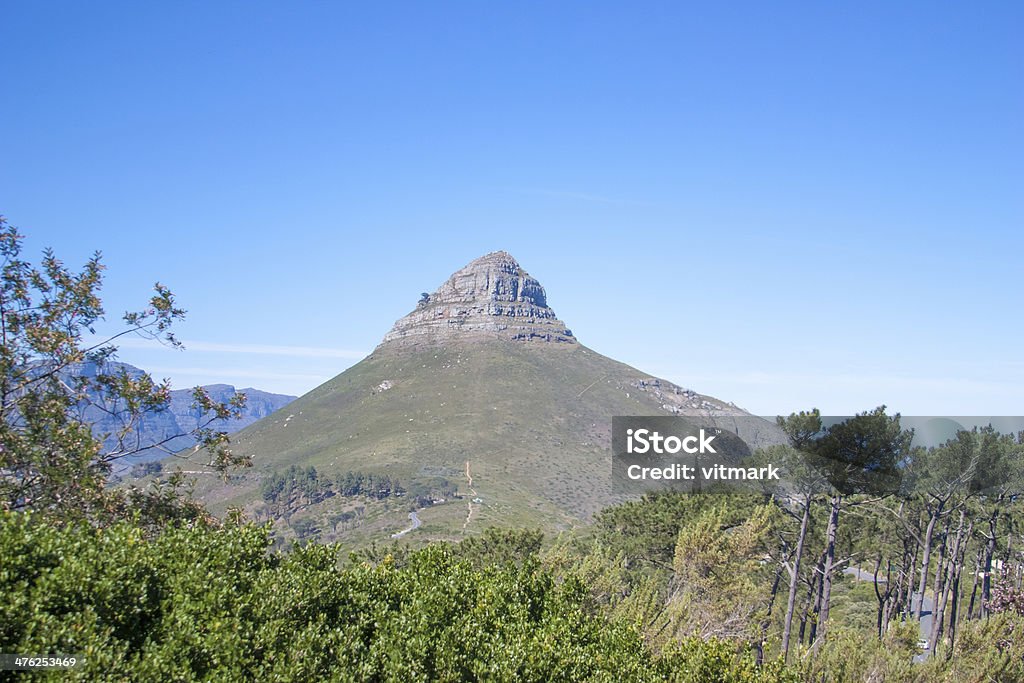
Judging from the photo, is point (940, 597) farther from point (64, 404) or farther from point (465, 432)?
point (465, 432)

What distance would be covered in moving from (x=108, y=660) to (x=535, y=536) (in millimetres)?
22586

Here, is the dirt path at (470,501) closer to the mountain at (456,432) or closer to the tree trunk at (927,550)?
the mountain at (456,432)

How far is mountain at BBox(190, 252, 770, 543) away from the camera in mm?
93438

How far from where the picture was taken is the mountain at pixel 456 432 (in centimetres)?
9344

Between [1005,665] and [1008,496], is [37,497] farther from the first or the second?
[1008,496]

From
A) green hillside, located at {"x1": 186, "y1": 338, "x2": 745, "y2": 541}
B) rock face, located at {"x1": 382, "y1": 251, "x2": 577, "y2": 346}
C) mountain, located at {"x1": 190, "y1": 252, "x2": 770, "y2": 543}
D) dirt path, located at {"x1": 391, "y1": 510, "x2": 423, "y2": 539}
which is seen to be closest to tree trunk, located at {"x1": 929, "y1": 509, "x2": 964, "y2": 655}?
green hillside, located at {"x1": 186, "y1": 338, "x2": 745, "y2": 541}

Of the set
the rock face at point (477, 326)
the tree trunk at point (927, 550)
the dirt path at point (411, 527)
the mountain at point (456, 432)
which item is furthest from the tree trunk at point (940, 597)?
the rock face at point (477, 326)

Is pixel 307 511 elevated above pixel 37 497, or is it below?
below

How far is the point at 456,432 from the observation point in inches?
4798

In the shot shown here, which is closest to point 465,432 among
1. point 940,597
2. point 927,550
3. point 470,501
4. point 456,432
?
point 456,432

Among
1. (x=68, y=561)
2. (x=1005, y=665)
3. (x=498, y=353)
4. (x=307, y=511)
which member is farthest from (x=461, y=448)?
(x=68, y=561)

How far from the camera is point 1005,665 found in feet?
53.5

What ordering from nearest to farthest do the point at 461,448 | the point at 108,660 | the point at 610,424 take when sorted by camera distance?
1. the point at 108,660
2. the point at 461,448
3. the point at 610,424

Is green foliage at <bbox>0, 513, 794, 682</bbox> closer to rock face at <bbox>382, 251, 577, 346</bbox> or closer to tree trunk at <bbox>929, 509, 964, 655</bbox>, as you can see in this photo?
tree trunk at <bbox>929, 509, 964, 655</bbox>
